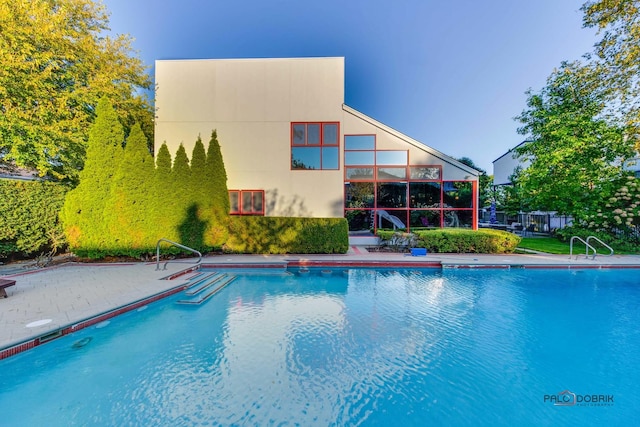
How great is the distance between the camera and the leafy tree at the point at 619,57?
11789 mm

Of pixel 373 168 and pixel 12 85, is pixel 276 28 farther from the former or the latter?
pixel 12 85

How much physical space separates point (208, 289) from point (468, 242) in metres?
11.1

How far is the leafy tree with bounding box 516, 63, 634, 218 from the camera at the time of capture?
43.8 feet

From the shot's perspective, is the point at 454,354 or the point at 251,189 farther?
the point at 251,189

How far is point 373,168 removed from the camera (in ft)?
47.9

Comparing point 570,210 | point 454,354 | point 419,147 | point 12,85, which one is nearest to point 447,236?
point 419,147

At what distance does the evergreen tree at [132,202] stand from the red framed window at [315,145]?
263 inches

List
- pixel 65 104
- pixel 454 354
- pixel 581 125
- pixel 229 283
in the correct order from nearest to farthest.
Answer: pixel 454 354 < pixel 229 283 < pixel 65 104 < pixel 581 125

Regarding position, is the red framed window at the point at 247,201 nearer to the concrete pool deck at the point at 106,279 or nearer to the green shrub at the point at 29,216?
the concrete pool deck at the point at 106,279

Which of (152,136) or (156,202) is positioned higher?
(152,136)

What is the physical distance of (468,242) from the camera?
1252 cm

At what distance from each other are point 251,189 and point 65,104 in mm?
7769

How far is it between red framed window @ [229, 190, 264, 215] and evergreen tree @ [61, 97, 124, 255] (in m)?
5.41

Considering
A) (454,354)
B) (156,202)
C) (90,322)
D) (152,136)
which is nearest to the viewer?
Answer: (454,354)
